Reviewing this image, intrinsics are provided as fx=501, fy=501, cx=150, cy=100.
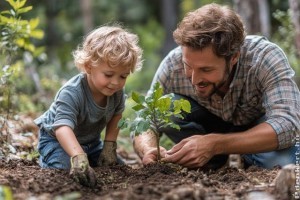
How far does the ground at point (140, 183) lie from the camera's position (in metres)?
2.36

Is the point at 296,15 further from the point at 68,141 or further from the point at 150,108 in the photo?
the point at 68,141

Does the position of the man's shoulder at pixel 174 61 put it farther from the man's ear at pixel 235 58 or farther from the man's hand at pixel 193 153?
the man's hand at pixel 193 153

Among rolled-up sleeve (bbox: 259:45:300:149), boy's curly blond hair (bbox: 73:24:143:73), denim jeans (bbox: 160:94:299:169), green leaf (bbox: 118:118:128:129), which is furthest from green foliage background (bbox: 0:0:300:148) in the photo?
rolled-up sleeve (bbox: 259:45:300:149)

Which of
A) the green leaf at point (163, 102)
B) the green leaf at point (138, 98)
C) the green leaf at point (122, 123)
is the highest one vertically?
the green leaf at point (138, 98)

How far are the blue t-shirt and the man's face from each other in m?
0.63

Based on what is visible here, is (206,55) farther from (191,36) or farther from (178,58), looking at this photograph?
(178,58)

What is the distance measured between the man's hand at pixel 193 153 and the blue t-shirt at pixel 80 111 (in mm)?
634

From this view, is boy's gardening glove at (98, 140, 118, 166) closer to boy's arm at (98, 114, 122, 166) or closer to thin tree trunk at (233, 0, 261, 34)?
boy's arm at (98, 114, 122, 166)

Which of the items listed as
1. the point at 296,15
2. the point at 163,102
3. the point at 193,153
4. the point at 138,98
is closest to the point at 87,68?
the point at 138,98

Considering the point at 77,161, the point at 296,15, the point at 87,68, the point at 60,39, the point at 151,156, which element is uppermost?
the point at 60,39

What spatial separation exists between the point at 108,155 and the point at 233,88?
3.53ft

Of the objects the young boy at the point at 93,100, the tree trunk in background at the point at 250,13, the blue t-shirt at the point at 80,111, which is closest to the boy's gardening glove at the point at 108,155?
the young boy at the point at 93,100

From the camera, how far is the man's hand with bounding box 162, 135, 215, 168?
134 inches

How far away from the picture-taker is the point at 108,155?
12.3ft
